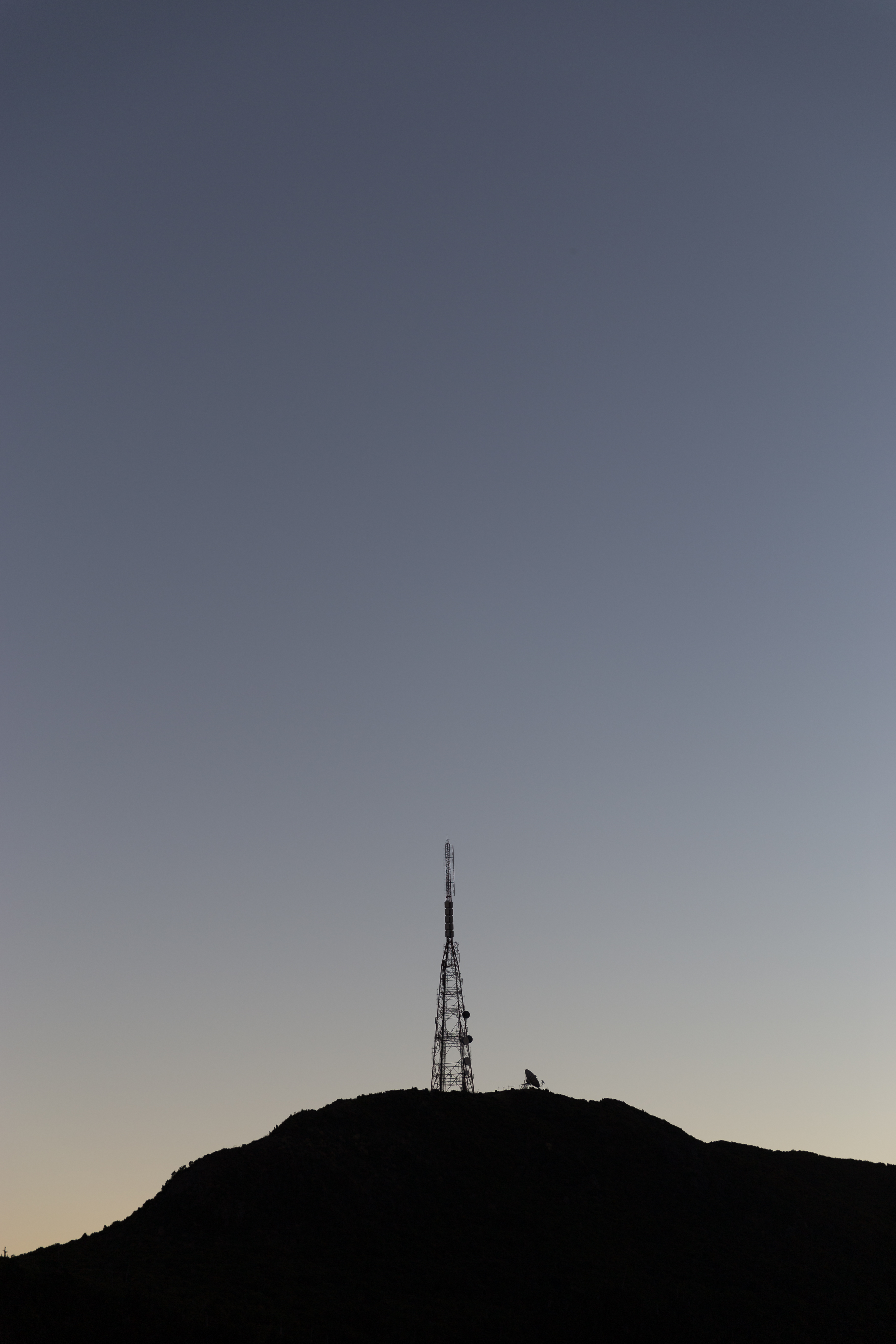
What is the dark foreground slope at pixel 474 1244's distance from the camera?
211 ft

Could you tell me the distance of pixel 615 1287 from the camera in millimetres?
72875

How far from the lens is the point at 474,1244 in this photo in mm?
76500

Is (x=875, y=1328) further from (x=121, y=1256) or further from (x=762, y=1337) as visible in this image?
(x=121, y=1256)

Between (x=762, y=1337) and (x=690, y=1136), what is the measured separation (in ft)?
92.0

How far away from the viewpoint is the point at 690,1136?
99.1 m

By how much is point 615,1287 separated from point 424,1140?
64.9 feet

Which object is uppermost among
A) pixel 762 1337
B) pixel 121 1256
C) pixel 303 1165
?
pixel 303 1165

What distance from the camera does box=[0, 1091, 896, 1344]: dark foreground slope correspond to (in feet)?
211

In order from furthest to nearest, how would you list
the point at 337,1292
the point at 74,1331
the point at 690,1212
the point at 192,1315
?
the point at 690,1212
the point at 337,1292
the point at 192,1315
the point at 74,1331

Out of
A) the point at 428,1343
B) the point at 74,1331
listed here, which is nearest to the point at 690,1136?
the point at 428,1343

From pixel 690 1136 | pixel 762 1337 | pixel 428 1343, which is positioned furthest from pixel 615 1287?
pixel 690 1136

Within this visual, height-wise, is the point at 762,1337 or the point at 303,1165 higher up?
the point at 303,1165

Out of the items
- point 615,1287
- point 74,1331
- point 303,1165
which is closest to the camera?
point 74,1331

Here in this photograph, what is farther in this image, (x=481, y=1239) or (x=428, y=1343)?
(x=481, y=1239)
